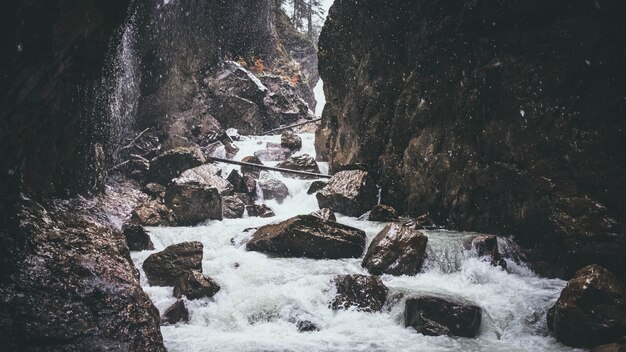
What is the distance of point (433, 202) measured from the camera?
31.9ft

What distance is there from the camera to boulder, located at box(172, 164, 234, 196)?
40.8ft

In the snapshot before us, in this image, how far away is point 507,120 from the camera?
25.2 ft

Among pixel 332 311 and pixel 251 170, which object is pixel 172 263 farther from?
pixel 251 170

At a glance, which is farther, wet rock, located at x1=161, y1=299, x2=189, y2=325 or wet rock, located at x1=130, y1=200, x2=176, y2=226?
wet rock, located at x1=130, y1=200, x2=176, y2=226

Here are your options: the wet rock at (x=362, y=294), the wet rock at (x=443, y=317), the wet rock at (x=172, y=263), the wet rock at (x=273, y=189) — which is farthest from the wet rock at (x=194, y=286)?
the wet rock at (x=273, y=189)

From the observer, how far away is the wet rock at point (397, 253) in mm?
7125

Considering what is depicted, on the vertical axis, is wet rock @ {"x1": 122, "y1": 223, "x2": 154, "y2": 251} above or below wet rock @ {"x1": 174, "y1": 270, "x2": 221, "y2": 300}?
above

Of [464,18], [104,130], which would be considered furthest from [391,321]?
[104,130]

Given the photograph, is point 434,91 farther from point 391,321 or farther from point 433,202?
point 391,321

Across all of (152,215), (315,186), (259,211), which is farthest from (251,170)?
(152,215)

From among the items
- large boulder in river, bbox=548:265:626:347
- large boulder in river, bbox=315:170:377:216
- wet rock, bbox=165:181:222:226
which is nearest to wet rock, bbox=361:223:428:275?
large boulder in river, bbox=548:265:626:347

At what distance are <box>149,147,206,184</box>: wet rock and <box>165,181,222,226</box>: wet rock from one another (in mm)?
2415

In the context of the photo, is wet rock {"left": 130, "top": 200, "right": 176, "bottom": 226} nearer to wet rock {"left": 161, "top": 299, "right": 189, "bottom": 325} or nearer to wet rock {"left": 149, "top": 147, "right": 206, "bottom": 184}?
wet rock {"left": 149, "top": 147, "right": 206, "bottom": 184}

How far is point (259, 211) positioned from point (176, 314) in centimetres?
649
